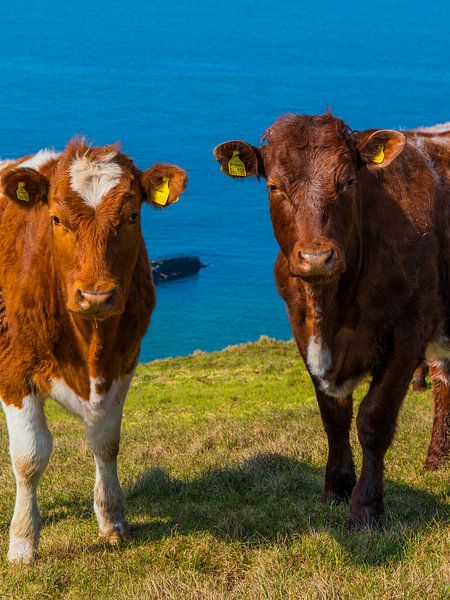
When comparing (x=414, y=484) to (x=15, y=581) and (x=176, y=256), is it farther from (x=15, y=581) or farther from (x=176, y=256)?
(x=176, y=256)

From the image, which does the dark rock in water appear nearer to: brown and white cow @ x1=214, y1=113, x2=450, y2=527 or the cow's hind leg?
the cow's hind leg

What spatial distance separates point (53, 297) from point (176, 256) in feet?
272

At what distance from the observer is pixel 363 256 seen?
6430 mm

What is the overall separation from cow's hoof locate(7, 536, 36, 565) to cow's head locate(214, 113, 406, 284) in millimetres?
2769

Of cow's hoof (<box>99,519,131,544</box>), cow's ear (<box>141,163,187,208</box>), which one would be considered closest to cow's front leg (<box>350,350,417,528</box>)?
cow's hoof (<box>99,519,131,544</box>)

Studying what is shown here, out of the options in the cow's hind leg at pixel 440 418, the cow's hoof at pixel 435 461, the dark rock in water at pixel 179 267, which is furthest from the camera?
the dark rock in water at pixel 179 267

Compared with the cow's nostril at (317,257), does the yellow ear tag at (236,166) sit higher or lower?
higher

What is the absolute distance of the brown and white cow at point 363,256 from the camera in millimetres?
6051

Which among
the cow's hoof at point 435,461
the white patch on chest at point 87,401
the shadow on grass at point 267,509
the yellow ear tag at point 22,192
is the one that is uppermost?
the yellow ear tag at point 22,192

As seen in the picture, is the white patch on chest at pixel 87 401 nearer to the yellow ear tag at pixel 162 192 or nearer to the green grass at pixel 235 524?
the green grass at pixel 235 524

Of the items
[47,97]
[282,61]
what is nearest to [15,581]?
[47,97]

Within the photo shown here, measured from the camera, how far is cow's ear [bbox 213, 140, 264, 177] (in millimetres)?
6438

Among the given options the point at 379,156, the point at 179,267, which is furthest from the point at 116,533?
the point at 179,267

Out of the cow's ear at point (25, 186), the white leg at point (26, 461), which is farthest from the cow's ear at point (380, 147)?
the white leg at point (26, 461)
